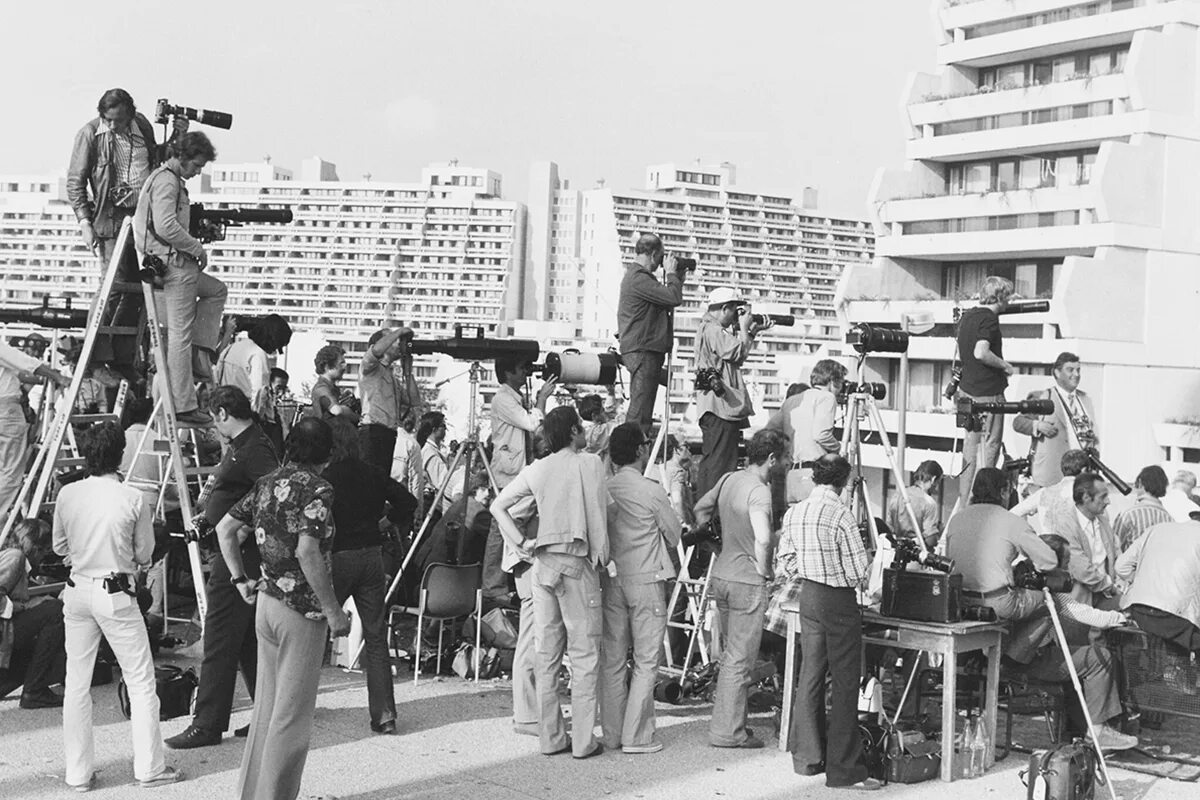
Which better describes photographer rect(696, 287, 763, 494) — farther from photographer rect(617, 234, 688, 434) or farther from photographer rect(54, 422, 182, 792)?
photographer rect(54, 422, 182, 792)

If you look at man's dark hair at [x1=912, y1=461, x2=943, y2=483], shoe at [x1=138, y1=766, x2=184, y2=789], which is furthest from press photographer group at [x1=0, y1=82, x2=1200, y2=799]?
man's dark hair at [x1=912, y1=461, x2=943, y2=483]

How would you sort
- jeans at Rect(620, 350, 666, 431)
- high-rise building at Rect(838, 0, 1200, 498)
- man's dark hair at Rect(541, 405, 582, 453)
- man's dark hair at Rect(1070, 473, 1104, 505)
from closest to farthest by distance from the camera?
man's dark hair at Rect(541, 405, 582, 453), man's dark hair at Rect(1070, 473, 1104, 505), jeans at Rect(620, 350, 666, 431), high-rise building at Rect(838, 0, 1200, 498)

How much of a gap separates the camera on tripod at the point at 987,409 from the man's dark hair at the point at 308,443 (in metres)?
5.74

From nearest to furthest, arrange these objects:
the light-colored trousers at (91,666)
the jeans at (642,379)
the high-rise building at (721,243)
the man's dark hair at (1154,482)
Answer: the light-colored trousers at (91,666) < the jeans at (642,379) < the man's dark hair at (1154,482) < the high-rise building at (721,243)

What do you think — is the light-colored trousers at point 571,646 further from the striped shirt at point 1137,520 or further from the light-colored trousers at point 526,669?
the striped shirt at point 1137,520

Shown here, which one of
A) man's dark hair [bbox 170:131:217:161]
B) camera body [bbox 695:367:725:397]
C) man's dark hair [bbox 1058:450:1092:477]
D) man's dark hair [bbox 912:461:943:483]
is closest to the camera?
man's dark hair [bbox 170:131:217:161]

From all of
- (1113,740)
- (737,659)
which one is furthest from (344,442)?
(1113,740)

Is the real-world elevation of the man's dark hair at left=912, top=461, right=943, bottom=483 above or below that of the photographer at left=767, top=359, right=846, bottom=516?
below

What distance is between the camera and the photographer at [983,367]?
39.0 feet

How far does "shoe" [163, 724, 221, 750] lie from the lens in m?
8.56

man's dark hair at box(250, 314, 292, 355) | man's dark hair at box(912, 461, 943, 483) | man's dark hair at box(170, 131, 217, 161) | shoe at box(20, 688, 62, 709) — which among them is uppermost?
man's dark hair at box(170, 131, 217, 161)

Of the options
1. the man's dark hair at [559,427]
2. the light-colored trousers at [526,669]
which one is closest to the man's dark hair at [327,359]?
the light-colored trousers at [526,669]

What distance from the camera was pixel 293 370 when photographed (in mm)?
98125

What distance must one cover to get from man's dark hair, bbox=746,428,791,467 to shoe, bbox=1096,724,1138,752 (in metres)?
2.56
